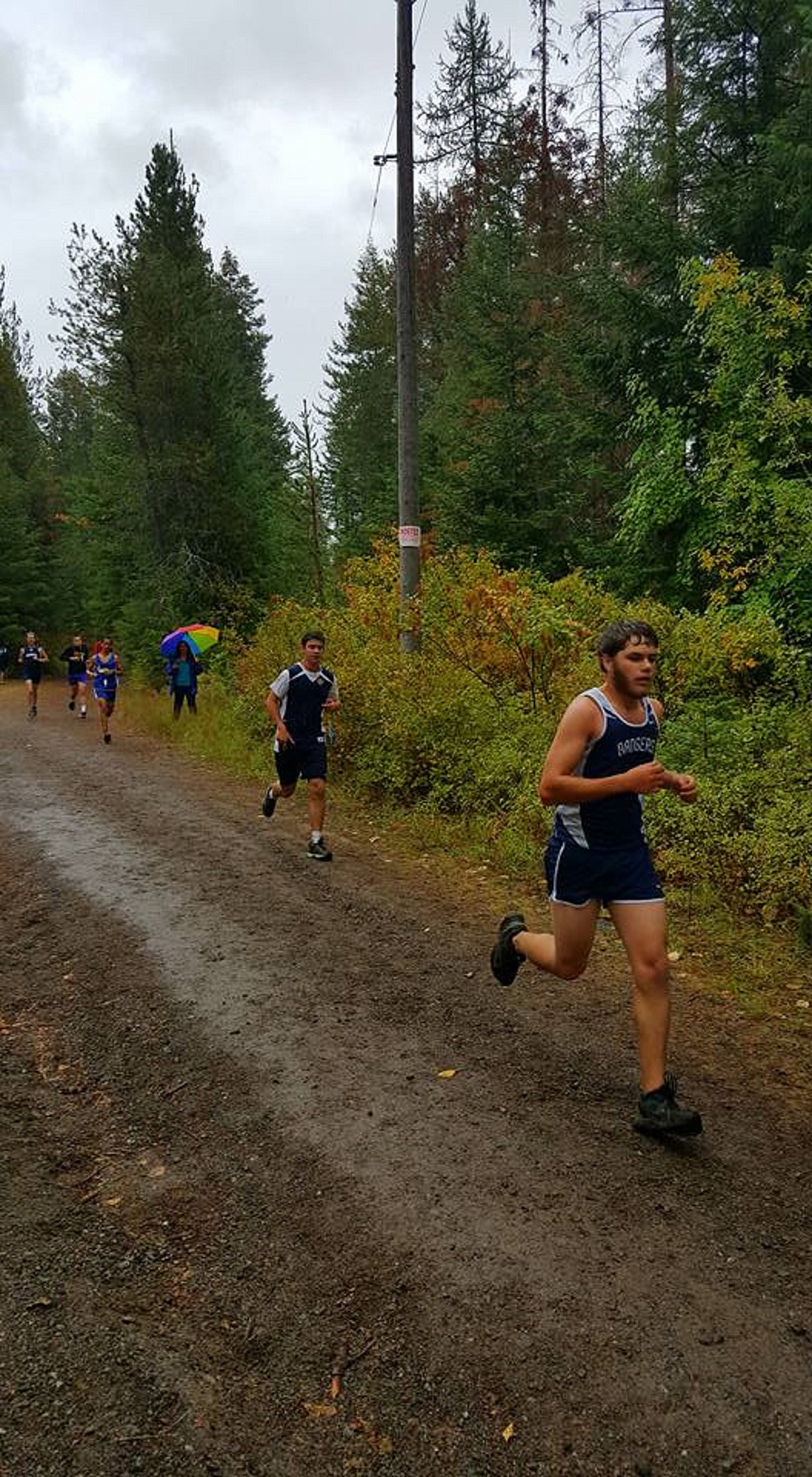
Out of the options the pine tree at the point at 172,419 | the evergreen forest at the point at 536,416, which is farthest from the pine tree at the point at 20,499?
the pine tree at the point at 172,419

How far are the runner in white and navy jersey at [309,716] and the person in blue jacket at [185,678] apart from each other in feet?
32.7

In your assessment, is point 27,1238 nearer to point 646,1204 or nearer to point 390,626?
point 646,1204

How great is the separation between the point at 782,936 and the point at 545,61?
28663 millimetres

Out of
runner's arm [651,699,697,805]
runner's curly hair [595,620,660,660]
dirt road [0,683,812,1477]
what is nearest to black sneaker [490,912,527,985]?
dirt road [0,683,812,1477]

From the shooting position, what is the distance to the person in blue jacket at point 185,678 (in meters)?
18.1

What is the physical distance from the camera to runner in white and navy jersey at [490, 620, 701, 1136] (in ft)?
12.1

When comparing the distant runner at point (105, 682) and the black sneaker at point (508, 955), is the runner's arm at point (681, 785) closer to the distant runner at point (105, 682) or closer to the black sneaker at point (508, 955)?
the black sneaker at point (508, 955)

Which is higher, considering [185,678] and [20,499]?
[20,499]

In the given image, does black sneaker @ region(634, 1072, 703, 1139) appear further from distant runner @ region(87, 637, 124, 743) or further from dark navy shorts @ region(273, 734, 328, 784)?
distant runner @ region(87, 637, 124, 743)

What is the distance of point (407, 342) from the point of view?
1121cm

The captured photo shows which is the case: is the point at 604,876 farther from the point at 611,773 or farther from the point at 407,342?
the point at 407,342

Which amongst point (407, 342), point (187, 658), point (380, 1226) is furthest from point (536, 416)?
point (380, 1226)

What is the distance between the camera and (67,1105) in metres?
4.23

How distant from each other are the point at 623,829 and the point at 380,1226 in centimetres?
185
